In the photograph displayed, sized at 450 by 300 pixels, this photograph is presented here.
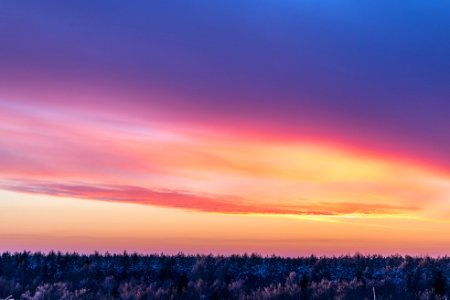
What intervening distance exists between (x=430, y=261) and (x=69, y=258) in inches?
638

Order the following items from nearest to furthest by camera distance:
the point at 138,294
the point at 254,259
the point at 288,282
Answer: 1. the point at 138,294
2. the point at 288,282
3. the point at 254,259

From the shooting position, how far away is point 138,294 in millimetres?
22547

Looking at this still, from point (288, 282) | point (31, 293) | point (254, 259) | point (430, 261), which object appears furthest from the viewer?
point (254, 259)

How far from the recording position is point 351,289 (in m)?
23.6

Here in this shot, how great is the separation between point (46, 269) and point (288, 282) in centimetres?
1035

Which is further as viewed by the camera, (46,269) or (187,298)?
(46,269)

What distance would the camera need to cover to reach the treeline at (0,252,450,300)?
2341 centimetres

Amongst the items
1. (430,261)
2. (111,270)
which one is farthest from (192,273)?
(430,261)

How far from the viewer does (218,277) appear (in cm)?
2912

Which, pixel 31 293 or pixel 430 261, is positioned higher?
pixel 430 261

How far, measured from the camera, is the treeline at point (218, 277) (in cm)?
2341

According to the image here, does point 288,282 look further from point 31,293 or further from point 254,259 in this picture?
point 31,293

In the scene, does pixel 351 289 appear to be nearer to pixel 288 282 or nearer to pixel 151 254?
→ pixel 288 282

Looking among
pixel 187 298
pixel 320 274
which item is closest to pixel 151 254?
pixel 320 274
